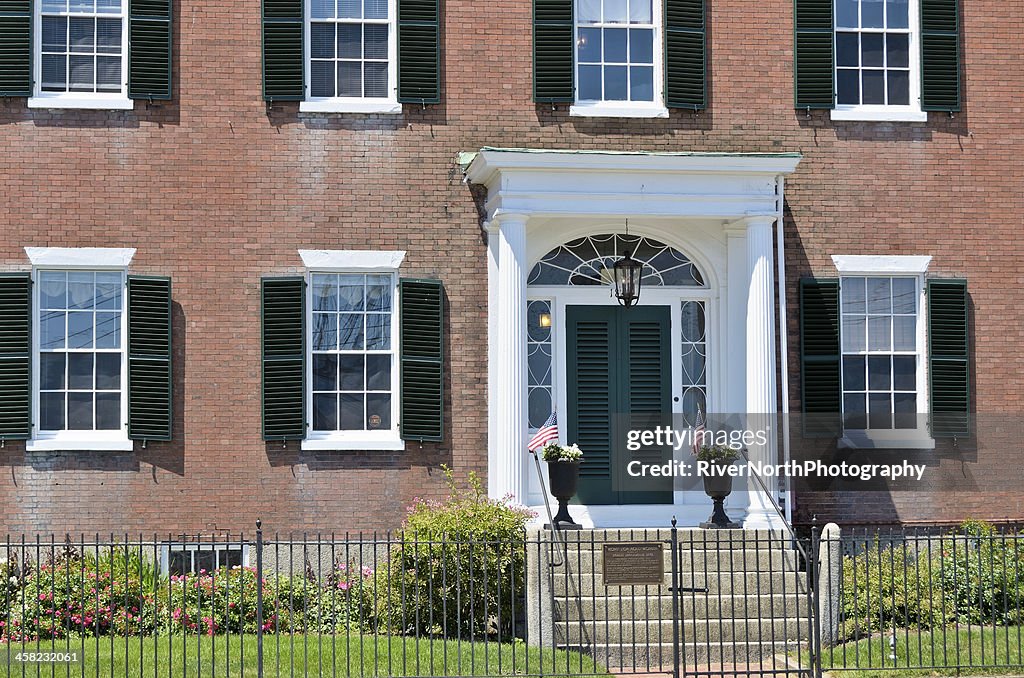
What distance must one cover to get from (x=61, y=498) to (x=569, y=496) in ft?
18.5

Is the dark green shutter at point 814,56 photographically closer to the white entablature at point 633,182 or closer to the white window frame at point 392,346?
the white entablature at point 633,182

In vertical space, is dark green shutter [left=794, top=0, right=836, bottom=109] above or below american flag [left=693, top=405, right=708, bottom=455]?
above

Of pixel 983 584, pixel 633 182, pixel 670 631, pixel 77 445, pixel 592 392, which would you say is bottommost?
pixel 670 631

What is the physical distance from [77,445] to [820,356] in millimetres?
8491

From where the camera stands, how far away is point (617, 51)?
17.2 m

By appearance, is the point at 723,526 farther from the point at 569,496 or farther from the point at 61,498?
the point at 61,498

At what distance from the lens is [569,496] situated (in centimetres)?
1520

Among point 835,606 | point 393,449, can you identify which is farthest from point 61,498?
point 835,606

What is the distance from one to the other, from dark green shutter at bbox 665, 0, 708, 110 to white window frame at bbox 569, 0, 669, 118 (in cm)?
9

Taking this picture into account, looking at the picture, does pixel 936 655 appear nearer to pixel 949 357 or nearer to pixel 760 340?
pixel 760 340

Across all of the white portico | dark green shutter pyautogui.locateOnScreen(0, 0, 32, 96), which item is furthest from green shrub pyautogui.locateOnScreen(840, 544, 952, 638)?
dark green shutter pyautogui.locateOnScreen(0, 0, 32, 96)

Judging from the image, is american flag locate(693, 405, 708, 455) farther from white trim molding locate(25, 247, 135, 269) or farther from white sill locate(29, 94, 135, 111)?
white sill locate(29, 94, 135, 111)

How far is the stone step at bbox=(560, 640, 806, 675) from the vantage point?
1323 centimetres

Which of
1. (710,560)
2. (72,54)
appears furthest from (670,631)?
(72,54)
